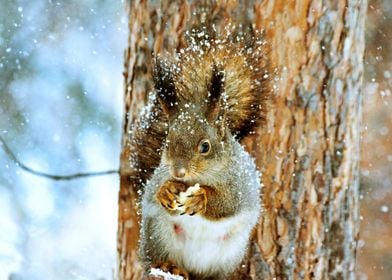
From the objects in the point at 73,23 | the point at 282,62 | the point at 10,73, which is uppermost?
the point at 73,23

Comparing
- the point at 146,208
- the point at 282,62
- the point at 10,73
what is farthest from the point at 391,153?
the point at 10,73

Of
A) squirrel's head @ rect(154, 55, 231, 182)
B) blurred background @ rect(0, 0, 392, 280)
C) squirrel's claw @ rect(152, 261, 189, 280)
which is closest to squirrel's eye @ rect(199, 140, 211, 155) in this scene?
squirrel's head @ rect(154, 55, 231, 182)

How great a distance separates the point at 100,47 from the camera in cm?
172

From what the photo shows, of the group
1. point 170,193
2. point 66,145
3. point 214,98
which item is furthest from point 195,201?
point 66,145

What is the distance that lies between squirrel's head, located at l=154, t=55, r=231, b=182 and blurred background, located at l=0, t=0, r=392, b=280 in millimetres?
712

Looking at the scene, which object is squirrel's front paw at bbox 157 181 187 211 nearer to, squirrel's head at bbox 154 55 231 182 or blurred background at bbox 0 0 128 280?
squirrel's head at bbox 154 55 231 182

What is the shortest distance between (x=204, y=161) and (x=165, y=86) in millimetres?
136

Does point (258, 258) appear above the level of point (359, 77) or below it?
below

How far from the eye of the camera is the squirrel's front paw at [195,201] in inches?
37.1

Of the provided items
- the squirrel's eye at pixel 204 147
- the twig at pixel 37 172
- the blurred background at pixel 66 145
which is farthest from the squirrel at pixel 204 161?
the twig at pixel 37 172

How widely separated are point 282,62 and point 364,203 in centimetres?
70

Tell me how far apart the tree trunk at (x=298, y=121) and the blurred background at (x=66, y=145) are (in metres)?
0.52

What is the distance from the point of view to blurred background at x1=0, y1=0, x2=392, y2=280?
1.69m

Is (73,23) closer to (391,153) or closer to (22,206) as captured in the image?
(22,206)
